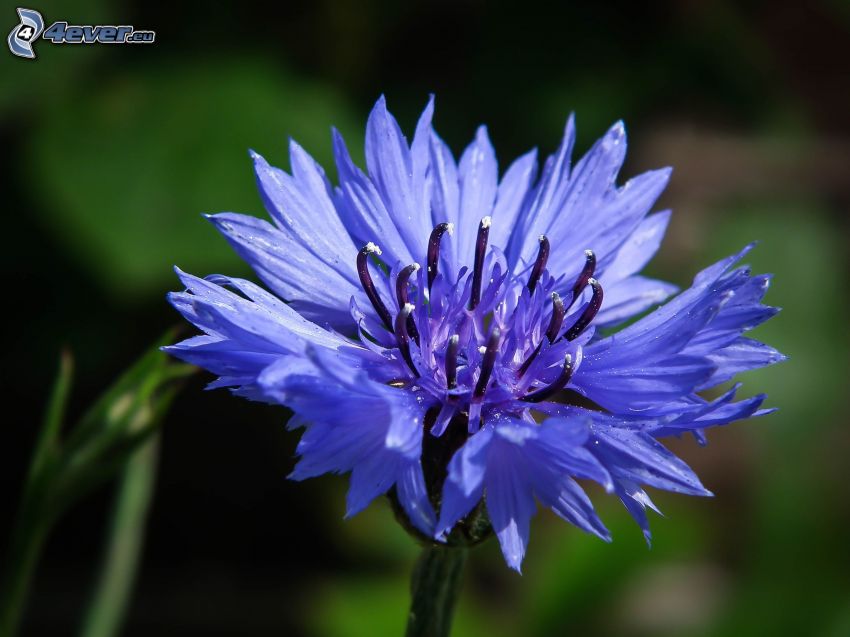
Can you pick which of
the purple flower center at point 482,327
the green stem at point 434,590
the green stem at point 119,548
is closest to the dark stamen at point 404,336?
the purple flower center at point 482,327

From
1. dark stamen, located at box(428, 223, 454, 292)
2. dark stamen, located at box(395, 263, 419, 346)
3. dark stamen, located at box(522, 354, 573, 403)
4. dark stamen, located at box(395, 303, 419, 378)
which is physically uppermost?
dark stamen, located at box(428, 223, 454, 292)

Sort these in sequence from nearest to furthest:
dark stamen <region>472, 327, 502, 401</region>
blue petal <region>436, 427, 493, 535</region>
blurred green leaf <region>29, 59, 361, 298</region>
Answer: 1. blue petal <region>436, 427, 493, 535</region>
2. dark stamen <region>472, 327, 502, 401</region>
3. blurred green leaf <region>29, 59, 361, 298</region>

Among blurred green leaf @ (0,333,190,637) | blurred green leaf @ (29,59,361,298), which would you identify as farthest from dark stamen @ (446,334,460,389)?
blurred green leaf @ (29,59,361,298)

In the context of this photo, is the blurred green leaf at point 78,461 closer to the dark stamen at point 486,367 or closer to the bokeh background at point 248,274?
the dark stamen at point 486,367

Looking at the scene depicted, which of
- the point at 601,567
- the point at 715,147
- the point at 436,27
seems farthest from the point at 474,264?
the point at 715,147

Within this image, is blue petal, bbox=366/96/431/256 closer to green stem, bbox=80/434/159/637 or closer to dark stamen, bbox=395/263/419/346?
dark stamen, bbox=395/263/419/346

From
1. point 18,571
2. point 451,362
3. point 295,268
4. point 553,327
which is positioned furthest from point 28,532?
point 553,327
